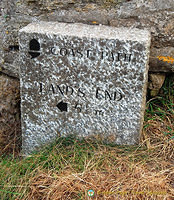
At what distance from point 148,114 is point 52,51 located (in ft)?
2.85

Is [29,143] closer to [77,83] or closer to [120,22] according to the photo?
[77,83]

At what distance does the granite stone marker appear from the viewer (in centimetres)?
192

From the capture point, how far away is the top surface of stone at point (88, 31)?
1924 mm

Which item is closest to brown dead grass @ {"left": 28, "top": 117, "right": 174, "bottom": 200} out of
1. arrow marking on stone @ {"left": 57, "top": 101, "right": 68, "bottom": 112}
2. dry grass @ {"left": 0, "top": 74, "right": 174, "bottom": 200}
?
dry grass @ {"left": 0, "top": 74, "right": 174, "bottom": 200}

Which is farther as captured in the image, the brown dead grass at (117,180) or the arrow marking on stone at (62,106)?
the arrow marking on stone at (62,106)

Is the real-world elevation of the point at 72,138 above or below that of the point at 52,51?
below

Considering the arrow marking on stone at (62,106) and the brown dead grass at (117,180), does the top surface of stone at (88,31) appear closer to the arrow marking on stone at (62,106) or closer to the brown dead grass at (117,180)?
the arrow marking on stone at (62,106)

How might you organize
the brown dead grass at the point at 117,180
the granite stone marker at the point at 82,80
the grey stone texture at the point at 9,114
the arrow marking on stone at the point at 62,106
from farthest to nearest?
the grey stone texture at the point at 9,114, the arrow marking on stone at the point at 62,106, the granite stone marker at the point at 82,80, the brown dead grass at the point at 117,180

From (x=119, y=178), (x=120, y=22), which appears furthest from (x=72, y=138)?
(x=120, y=22)

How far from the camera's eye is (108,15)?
214 centimetres

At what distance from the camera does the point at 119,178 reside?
1.83 metres

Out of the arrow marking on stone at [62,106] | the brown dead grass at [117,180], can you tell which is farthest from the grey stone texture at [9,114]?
the brown dead grass at [117,180]

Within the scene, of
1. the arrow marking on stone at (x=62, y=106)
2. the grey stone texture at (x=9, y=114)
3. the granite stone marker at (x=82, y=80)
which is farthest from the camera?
the grey stone texture at (x=9, y=114)

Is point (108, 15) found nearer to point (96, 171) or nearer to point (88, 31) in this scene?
point (88, 31)
